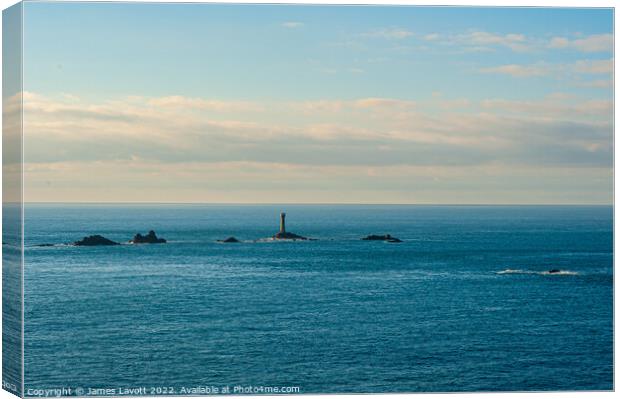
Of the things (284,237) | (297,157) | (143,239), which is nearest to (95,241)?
(143,239)

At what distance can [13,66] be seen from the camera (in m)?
34.2

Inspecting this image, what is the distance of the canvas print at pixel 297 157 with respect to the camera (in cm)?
3644

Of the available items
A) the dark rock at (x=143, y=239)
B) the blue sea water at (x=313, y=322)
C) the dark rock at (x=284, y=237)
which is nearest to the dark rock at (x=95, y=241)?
the dark rock at (x=143, y=239)

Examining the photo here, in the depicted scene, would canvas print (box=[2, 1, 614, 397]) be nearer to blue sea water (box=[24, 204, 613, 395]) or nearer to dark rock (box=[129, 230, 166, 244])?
blue sea water (box=[24, 204, 613, 395])

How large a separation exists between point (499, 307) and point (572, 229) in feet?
159

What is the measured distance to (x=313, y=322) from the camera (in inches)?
1709

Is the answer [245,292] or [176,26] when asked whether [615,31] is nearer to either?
[176,26]

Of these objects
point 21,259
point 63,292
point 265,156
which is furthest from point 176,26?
point 63,292

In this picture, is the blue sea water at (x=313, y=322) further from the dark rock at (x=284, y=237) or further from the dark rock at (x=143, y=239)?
the dark rock at (x=284, y=237)

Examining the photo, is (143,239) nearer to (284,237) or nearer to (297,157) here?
(284,237)

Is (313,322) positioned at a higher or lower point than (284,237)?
lower

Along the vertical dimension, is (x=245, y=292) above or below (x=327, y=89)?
below

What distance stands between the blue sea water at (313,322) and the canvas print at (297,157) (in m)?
0.16

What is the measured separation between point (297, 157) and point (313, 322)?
836cm
